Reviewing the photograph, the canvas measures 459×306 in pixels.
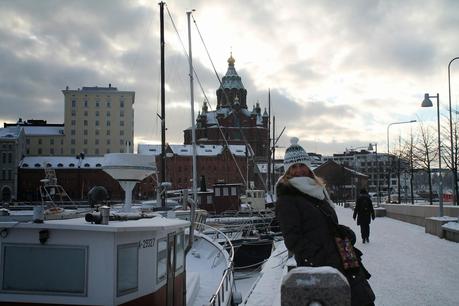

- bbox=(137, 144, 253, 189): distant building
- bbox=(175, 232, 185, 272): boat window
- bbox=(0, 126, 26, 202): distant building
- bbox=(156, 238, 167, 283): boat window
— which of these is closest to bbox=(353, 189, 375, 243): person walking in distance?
bbox=(175, 232, 185, 272): boat window

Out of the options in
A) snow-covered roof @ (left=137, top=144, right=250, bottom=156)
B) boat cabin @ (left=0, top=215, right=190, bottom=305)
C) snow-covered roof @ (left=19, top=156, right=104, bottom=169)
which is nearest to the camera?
boat cabin @ (left=0, top=215, right=190, bottom=305)

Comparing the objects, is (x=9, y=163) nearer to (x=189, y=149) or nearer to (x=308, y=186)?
(x=189, y=149)

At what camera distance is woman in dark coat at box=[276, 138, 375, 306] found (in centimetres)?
431

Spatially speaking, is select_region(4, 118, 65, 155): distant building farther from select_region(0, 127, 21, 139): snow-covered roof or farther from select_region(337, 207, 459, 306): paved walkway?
select_region(337, 207, 459, 306): paved walkway

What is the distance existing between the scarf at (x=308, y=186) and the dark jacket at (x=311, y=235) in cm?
7

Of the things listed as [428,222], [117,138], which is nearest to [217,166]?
[117,138]

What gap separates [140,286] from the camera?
21.1 ft

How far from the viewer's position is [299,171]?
4980 mm

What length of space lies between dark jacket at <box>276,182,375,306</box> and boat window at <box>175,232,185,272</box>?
3780 millimetres

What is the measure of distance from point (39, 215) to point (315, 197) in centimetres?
325

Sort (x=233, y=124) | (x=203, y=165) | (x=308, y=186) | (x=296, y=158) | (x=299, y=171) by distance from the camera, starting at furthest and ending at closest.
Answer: (x=233, y=124) → (x=203, y=165) → (x=296, y=158) → (x=299, y=171) → (x=308, y=186)

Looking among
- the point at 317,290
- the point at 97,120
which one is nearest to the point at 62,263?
the point at 317,290

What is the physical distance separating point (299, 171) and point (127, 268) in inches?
102

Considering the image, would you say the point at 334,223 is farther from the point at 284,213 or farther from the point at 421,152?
the point at 421,152
